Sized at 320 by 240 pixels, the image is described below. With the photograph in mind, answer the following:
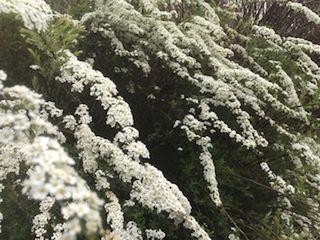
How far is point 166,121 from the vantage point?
3.53 metres

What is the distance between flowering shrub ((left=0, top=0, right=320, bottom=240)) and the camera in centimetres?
273

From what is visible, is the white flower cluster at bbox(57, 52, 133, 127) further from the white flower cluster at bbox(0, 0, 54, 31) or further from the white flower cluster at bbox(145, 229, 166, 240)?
the white flower cluster at bbox(145, 229, 166, 240)

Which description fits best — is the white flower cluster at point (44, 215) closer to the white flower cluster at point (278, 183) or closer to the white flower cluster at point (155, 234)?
the white flower cluster at point (155, 234)

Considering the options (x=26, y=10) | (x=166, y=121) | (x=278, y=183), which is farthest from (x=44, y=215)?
(x=278, y=183)

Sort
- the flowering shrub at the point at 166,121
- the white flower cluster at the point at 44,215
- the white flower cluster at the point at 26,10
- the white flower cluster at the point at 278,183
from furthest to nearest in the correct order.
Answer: the white flower cluster at the point at 278,183 → the flowering shrub at the point at 166,121 → the white flower cluster at the point at 44,215 → the white flower cluster at the point at 26,10

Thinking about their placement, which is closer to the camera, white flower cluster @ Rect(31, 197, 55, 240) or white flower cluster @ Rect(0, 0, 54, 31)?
white flower cluster @ Rect(0, 0, 54, 31)

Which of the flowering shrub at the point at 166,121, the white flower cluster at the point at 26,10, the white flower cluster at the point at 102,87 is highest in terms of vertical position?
the white flower cluster at the point at 26,10

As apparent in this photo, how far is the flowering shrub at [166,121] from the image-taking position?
273 cm

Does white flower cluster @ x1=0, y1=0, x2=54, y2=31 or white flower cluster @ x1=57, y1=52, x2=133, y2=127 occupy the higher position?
white flower cluster @ x1=0, y1=0, x2=54, y2=31

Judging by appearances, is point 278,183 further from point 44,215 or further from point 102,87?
point 44,215

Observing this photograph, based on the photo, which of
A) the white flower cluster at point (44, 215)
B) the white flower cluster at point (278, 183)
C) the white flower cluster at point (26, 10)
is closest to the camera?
the white flower cluster at point (26, 10)

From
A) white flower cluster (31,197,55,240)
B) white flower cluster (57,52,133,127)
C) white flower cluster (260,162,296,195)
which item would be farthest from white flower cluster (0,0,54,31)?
white flower cluster (260,162,296,195)

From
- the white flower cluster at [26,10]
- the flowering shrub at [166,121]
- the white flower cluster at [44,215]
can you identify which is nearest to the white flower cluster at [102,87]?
the flowering shrub at [166,121]

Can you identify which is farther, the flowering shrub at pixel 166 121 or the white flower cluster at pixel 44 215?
the flowering shrub at pixel 166 121
